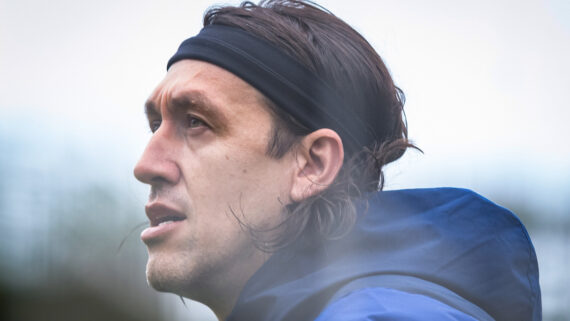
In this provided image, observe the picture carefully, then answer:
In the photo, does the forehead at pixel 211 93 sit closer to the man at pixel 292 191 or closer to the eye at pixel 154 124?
the man at pixel 292 191

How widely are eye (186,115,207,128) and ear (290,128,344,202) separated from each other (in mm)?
327

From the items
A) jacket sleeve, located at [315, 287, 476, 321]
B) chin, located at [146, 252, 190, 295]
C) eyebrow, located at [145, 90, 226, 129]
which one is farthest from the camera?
eyebrow, located at [145, 90, 226, 129]

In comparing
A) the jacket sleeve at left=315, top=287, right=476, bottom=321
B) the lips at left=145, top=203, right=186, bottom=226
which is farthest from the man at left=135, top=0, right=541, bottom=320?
the jacket sleeve at left=315, top=287, right=476, bottom=321

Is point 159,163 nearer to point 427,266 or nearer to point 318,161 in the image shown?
point 318,161

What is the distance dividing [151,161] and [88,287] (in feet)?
42.8

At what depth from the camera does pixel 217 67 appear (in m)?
2.29

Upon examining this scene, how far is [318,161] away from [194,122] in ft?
1.38

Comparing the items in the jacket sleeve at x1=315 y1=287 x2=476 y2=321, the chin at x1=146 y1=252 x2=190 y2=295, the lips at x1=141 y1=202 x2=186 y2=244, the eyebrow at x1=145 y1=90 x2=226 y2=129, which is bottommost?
the chin at x1=146 y1=252 x2=190 y2=295

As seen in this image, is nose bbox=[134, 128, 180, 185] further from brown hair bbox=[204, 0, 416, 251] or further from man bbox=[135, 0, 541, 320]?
brown hair bbox=[204, 0, 416, 251]

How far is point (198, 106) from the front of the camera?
2.21m

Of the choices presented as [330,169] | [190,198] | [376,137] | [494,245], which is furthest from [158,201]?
[494,245]

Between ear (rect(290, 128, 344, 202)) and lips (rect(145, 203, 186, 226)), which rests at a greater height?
ear (rect(290, 128, 344, 202))

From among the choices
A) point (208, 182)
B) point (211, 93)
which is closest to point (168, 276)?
point (208, 182)

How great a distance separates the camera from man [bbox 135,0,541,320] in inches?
69.3
